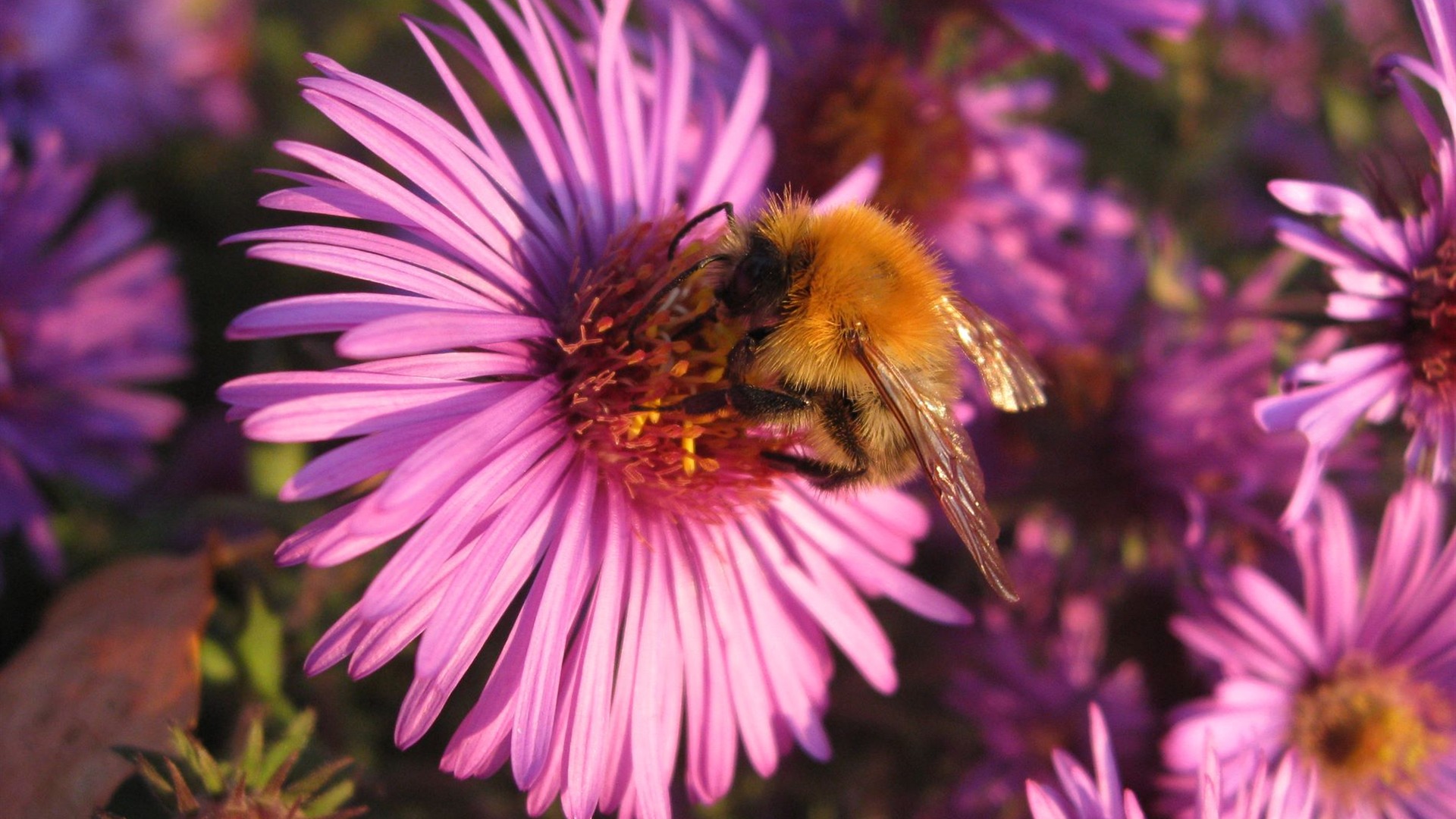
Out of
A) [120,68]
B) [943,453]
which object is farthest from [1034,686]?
[120,68]

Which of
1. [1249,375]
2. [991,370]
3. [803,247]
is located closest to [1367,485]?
[1249,375]

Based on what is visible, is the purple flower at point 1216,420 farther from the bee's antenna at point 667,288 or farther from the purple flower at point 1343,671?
the bee's antenna at point 667,288

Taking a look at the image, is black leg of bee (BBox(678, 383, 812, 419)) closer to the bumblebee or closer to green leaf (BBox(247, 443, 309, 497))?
the bumblebee

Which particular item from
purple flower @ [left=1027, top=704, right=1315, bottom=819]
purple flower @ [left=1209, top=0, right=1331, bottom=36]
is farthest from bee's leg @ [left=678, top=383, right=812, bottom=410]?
purple flower @ [left=1209, top=0, right=1331, bottom=36]

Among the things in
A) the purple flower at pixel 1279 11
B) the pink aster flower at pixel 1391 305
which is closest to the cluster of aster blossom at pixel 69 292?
the pink aster flower at pixel 1391 305

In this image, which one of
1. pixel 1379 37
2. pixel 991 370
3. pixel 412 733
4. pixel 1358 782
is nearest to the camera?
pixel 412 733

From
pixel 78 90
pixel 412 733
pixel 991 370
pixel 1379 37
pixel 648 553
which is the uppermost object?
pixel 1379 37

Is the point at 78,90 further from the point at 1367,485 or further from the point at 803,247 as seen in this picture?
the point at 1367,485
